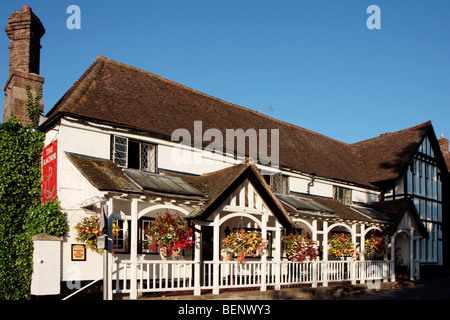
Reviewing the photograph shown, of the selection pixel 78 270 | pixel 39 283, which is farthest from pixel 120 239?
pixel 39 283

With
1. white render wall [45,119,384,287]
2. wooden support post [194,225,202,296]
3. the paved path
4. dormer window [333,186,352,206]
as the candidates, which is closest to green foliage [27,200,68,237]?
white render wall [45,119,384,287]

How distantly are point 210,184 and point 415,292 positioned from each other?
9.76 meters

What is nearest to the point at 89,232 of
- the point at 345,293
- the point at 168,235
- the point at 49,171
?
the point at 168,235

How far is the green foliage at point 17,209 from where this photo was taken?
1493cm

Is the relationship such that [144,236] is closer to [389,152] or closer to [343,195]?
[343,195]

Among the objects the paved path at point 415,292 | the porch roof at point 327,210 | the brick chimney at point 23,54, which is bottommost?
the paved path at point 415,292

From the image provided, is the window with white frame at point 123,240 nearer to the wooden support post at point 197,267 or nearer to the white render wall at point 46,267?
the white render wall at point 46,267

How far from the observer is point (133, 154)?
16.6m

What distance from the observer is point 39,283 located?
13.7m

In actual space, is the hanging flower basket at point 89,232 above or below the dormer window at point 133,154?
below

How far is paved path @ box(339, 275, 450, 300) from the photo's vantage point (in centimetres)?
1784

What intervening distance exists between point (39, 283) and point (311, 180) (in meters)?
13.6

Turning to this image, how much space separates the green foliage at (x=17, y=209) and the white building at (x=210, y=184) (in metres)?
0.81

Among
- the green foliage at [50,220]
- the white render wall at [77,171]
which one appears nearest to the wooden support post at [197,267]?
the white render wall at [77,171]
